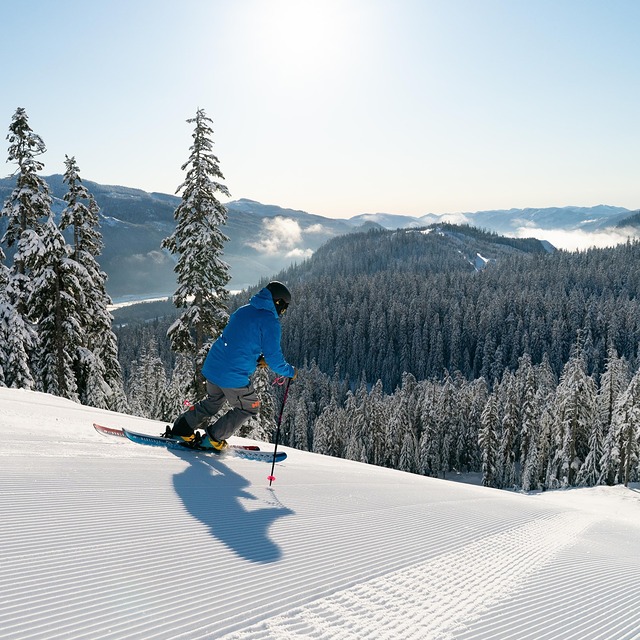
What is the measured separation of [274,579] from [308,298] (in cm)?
15193

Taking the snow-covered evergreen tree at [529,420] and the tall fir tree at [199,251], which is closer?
the tall fir tree at [199,251]

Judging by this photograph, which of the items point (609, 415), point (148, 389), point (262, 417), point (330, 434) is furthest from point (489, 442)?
point (148, 389)

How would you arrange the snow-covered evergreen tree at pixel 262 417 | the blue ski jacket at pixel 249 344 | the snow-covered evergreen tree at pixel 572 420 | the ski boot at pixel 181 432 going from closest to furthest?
the blue ski jacket at pixel 249 344 → the ski boot at pixel 181 432 → the snow-covered evergreen tree at pixel 262 417 → the snow-covered evergreen tree at pixel 572 420

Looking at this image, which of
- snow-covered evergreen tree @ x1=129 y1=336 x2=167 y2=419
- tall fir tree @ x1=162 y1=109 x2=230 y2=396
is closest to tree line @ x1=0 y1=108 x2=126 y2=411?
tall fir tree @ x1=162 y1=109 x2=230 y2=396

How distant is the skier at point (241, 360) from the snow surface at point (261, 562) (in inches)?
42.8

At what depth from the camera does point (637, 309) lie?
400ft

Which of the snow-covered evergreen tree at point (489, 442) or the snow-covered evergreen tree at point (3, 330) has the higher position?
the snow-covered evergreen tree at point (3, 330)

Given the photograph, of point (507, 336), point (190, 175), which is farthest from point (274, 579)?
point (507, 336)

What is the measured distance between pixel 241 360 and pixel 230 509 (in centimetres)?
253

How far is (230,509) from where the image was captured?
164 inches

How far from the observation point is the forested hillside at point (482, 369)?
4894 centimetres

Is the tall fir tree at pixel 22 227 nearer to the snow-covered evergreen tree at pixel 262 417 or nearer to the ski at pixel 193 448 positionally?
the snow-covered evergreen tree at pixel 262 417

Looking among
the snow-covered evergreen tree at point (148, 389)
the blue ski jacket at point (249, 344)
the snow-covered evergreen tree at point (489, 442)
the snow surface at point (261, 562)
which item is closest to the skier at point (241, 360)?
the blue ski jacket at point (249, 344)

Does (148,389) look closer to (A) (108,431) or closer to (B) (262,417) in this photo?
(B) (262,417)
